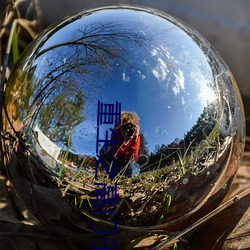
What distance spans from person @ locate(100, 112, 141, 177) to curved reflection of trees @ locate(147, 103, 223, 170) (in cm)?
4

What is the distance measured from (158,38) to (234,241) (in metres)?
0.57

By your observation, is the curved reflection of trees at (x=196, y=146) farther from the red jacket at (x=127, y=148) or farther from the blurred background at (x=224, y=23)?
the blurred background at (x=224, y=23)

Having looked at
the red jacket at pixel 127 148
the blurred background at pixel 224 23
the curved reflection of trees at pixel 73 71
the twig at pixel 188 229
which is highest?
the blurred background at pixel 224 23

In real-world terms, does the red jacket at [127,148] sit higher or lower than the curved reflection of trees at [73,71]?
lower

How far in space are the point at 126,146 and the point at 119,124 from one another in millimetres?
53

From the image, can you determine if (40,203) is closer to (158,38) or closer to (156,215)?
(156,215)

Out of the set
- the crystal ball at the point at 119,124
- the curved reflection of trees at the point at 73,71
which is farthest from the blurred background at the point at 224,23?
the curved reflection of trees at the point at 73,71

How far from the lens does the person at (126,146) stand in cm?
148

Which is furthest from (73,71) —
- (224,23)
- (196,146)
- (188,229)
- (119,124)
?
(224,23)

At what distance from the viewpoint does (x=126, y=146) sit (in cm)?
149

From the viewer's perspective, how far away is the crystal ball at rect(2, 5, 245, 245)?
4.88ft

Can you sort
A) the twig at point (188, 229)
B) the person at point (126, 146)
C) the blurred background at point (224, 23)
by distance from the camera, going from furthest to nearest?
the blurred background at point (224, 23) < the twig at point (188, 229) < the person at point (126, 146)

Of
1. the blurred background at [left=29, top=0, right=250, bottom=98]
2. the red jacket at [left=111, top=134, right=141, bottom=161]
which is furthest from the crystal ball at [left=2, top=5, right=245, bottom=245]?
the blurred background at [left=29, top=0, right=250, bottom=98]

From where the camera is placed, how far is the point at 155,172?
1.51 meters
